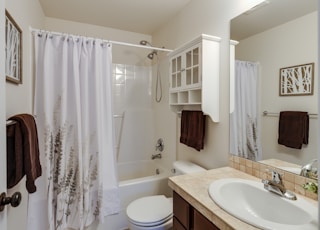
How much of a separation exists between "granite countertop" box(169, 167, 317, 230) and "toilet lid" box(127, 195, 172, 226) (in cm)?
51

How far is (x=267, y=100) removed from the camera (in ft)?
3.93

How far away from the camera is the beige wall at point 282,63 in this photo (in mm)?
Result: 966

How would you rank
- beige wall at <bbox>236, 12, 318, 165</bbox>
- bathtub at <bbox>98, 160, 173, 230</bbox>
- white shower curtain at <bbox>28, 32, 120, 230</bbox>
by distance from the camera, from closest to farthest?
beige wall at <bbox>236, 12, 318, 165</bbox>
white shower curtain at <bbox>28, 32, 120, 230</bbox>
bathtub at <bbox>98, 160, 173, 230</bbox>

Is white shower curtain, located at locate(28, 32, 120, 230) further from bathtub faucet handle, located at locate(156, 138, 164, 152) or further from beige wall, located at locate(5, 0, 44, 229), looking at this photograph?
bathtub faucet handle, located at locate(156, 138, 164, 152)

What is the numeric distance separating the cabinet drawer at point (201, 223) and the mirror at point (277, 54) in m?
0.60

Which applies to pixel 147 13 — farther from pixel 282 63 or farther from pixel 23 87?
pixel 282 63

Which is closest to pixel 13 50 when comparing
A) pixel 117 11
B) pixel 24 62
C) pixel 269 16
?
pixel 24 62

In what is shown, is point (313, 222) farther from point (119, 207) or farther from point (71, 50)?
point (71, 50)

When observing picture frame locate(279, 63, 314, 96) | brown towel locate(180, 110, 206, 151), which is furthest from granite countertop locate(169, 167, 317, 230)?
picture frame locate(279, 63, 314, 96)

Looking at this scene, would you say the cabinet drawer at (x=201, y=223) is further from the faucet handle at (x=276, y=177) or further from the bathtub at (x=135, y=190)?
the bathtub at (x=135, y=190)

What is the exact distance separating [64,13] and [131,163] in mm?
2239

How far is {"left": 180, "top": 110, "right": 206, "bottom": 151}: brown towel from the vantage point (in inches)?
65.4

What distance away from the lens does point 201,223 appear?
927mm

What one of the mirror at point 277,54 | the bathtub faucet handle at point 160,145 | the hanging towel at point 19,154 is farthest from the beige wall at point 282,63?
the bathtub faucet handle at point 160,145
